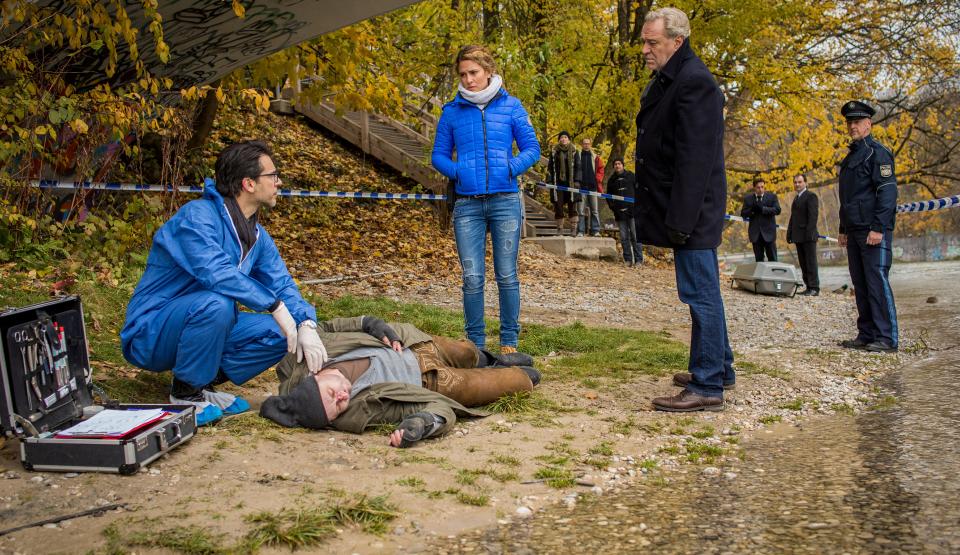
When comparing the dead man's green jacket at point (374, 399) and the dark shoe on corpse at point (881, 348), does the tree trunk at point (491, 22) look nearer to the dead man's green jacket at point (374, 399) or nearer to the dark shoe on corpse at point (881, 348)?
the dark shoe on corpse at point (881, 348)

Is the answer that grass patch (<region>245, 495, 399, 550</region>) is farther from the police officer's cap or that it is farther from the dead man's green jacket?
the police officer's cap

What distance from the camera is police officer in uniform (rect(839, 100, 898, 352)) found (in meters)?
6.66

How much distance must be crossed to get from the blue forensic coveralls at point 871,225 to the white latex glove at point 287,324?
16.8 feet

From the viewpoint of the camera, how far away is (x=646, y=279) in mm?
13867

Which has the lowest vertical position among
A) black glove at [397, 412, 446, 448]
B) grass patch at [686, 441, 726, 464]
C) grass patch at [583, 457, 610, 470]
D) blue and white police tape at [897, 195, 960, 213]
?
grass patch at [686, 441, 726, 464]

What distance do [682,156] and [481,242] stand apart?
1.75 metres

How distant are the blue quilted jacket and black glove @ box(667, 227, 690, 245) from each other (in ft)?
4.68

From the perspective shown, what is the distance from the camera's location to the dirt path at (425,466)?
9.01ft

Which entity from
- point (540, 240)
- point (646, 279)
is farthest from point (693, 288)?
point (540, 240)

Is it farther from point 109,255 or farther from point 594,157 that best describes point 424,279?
point 594,157

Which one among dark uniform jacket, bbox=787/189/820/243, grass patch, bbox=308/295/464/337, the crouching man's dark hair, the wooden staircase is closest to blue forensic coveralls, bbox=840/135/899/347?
grass patch, bbox=308/295/464/337

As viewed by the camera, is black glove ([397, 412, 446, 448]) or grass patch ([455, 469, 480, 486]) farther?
black glove ([397, 412, 446, 448])

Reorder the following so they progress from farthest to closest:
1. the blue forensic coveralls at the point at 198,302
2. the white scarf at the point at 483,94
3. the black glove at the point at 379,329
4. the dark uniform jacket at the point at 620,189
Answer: the dark uniform jacket at the point at 620,189 < the white scarf at the point at 483,94 < the black glove at the point at 379,329 < the blue forensic coveralls at the point at 198,302

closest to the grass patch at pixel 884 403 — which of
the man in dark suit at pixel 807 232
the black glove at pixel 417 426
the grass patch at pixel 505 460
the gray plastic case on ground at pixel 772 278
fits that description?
the grass patch at pixel 505 460
